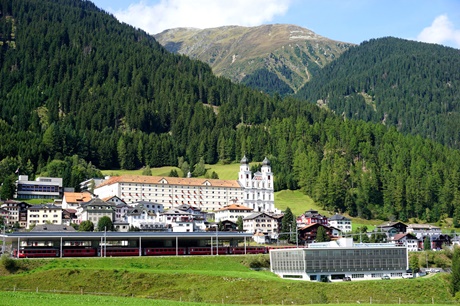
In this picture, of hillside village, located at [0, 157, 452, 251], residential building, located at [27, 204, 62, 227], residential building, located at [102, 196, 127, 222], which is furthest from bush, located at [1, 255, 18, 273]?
residential building, located at [102, 196, 127, 222]

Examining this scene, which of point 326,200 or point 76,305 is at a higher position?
point 326,200

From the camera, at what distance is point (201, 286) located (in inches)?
2736

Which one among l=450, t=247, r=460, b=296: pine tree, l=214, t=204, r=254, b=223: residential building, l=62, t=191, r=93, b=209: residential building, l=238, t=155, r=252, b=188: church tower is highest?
l=238, t=155, r=252, b=188: church tower

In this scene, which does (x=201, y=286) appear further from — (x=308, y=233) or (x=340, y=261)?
(x=308, y=233)

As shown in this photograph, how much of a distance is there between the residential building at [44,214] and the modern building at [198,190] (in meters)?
24.5

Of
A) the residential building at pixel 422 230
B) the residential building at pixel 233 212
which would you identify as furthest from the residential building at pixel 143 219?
the residential building at pixel 422 230

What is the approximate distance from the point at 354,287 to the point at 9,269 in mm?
42389

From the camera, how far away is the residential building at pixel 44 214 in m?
126

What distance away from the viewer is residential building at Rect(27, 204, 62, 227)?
126375 mm

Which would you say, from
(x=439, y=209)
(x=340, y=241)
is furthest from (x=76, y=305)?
(x=439, y=209)

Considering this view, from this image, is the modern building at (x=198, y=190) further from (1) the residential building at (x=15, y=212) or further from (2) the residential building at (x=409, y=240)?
(2) the residential building at (x=409, y=240)

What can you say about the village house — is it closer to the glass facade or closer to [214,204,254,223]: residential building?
[214,204,254,223]: residential building

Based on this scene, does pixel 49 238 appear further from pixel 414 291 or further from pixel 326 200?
pixel 326 200

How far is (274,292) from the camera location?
68625mm
